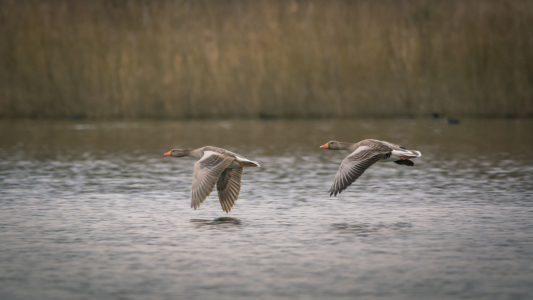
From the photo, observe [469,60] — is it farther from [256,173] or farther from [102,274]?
[102,274]

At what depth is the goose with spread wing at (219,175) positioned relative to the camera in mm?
11219

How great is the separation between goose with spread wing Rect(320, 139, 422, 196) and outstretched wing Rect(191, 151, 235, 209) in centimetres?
171

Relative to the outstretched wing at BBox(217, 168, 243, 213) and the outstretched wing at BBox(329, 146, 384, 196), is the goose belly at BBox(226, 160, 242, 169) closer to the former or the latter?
the outstretched wing at BBox(217, 168, 243, 213)

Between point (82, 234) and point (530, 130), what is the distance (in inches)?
1191

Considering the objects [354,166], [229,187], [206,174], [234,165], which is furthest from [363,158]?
[206,174]

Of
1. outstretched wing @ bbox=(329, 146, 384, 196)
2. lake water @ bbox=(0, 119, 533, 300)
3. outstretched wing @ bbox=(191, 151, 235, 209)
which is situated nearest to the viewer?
lake water @ bbox=(0, 119, 533, 300)

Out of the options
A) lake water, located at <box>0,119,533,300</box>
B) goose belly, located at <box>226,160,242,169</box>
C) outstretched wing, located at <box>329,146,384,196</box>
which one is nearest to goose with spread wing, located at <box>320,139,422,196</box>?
outstretched wing, located at <box>329,146,384,196</box>

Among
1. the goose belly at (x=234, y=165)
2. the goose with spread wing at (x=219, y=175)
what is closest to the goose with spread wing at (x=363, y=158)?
the goose with spread wing at (x=219, y=175)

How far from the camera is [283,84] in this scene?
192ft

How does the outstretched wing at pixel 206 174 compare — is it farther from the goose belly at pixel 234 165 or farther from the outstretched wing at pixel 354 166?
the outstretched wing at pixel 354 166

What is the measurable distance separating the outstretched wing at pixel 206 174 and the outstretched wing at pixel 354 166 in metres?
1.67

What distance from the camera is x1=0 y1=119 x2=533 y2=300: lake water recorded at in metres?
8.12

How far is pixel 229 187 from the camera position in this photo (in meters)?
12.4

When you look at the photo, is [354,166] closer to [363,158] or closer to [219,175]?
[363,158]
